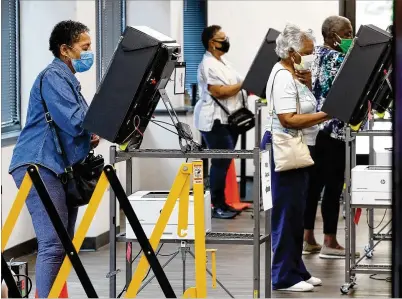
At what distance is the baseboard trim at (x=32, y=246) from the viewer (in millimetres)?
7148

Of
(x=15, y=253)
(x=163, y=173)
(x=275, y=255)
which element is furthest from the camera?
(x=163, y=173)

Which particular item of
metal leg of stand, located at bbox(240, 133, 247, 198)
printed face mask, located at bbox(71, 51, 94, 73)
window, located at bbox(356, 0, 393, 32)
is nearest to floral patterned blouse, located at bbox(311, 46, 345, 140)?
printed face mask, located at bbox(71, 51, 94, 73)

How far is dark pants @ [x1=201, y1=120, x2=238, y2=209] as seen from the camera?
9.03 metres

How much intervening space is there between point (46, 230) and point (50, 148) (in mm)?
387

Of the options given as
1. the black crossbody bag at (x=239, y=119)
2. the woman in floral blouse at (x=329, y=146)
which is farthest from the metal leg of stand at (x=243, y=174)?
the woman in floral blouse at (x=329, y=146)

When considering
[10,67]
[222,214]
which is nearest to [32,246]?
[10,67]

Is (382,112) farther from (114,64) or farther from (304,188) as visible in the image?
(114,64)

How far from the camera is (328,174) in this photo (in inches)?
287

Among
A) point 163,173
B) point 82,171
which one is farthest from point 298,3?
point 82,171

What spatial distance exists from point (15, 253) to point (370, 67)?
2919 mm

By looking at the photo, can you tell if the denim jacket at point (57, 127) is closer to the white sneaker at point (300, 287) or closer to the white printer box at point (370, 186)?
the white printer box at point (370, 186)

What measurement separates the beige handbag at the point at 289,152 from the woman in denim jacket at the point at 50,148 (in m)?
1.32

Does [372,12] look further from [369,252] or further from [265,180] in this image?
[265,180]

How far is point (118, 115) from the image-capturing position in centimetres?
471
